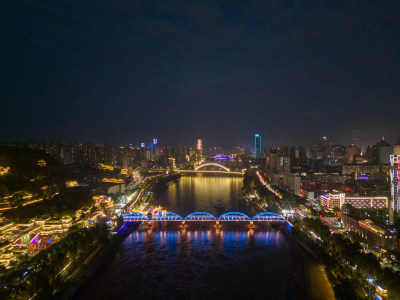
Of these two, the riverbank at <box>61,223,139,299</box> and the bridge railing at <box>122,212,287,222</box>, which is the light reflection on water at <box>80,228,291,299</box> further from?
the bridge railing at <box>122,212,287,222</box>

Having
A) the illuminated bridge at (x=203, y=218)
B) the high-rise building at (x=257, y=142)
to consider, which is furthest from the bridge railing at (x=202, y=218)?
the high-rise building at (x=257, y=142)

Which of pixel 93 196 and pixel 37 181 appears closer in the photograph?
pixel 37 181

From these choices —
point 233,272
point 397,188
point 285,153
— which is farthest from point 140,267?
point 285,153

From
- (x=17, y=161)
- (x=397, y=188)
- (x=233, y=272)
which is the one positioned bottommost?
(x=233, y=272)

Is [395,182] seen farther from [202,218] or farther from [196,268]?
[196,268]

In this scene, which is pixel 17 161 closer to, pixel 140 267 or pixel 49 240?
pixel 49 240

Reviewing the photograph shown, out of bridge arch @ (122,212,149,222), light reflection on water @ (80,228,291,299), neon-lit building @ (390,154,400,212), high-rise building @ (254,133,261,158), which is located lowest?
light reflection on water @ (80,228,291,299)

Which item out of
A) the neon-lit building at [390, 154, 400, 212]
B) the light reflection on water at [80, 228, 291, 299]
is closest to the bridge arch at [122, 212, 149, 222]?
the light reflection on water at [80, 228, 291, 299]
